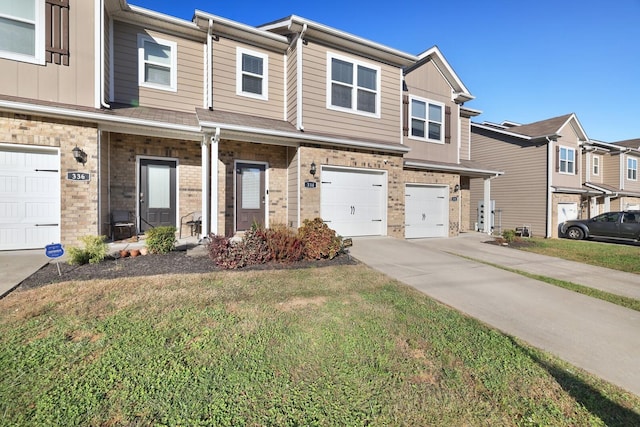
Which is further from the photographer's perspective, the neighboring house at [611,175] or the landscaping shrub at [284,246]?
the neighboring house at [611,175]

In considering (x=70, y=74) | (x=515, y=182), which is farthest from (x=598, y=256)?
(x=70, y=74)

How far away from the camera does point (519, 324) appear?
392 centimetres

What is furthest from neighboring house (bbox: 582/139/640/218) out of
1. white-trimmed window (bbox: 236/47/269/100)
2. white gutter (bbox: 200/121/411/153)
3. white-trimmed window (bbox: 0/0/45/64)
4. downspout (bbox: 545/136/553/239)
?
white-trimmed window (bbox: 0/0/45/64)

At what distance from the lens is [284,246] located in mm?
6520

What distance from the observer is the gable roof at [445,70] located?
11.8 metres

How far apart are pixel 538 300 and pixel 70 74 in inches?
418

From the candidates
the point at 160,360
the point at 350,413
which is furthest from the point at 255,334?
the point at 350,413

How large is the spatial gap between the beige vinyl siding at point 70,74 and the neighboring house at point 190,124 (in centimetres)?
2

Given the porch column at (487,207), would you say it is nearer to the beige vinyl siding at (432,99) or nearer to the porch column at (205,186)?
the beige vinyl siding at (432,99)

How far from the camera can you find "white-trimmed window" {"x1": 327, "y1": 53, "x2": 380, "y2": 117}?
30.3 feet

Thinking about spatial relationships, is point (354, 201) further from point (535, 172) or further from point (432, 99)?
point (535, 172)

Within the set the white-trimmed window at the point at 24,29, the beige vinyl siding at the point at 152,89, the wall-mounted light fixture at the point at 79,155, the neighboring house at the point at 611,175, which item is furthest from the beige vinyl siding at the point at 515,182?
the white-trimmed window at the point at 24,29

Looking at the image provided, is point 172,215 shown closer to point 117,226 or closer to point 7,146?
point 117,226

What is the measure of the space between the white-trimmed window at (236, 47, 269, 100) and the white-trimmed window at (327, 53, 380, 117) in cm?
205
